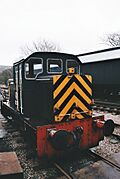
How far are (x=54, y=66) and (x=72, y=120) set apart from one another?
1.50 meters

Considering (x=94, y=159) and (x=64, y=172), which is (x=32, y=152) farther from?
(x=94, y=159)

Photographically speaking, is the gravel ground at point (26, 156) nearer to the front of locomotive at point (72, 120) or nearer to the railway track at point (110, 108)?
the front of locomotive at point (72, 120)

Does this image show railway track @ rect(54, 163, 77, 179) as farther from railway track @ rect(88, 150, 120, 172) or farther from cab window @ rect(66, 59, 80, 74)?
cab window @ rect(66, 59, 80, 74)

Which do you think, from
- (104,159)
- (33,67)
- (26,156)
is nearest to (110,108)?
(33,67)

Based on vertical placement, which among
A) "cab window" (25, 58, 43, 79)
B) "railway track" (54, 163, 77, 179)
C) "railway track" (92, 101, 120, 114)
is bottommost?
"railway track" (54, 163, 77, 179)

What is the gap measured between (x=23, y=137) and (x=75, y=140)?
8.02 feet

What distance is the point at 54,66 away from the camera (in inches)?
203

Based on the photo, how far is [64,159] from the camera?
440 cm

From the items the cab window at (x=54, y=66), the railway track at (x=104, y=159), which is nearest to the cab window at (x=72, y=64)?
the cab window at (x=54, y=66)

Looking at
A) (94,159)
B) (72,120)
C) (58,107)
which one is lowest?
(94,159)

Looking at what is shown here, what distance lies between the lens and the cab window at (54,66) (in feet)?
16.1

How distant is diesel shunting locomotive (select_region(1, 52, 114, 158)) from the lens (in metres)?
3.96

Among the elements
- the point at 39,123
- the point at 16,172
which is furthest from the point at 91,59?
the point at 16,172

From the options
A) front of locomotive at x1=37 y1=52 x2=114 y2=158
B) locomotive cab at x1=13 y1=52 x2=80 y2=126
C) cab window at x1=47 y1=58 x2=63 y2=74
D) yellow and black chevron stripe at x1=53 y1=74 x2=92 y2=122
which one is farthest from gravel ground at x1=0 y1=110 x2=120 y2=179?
cab window at x1=47 y1=58 x2=63 y2=74
